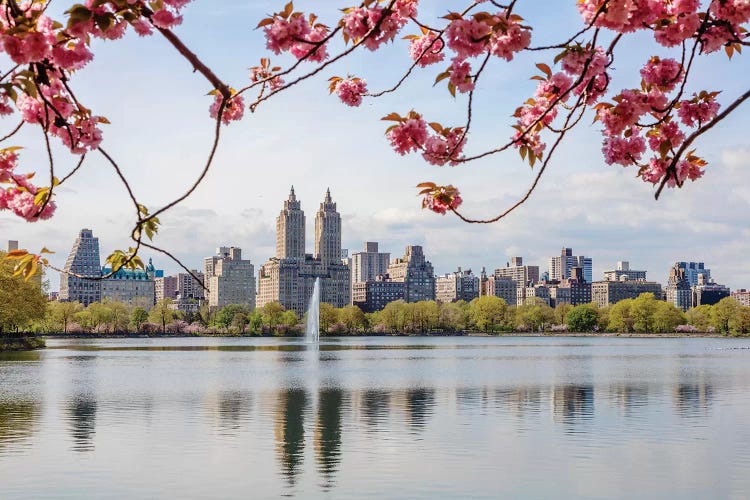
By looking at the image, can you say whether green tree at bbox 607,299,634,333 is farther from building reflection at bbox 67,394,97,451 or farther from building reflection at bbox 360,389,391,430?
building reflection at bbox 67,394,97,451

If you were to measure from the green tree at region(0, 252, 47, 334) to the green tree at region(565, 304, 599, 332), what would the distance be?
126 meters

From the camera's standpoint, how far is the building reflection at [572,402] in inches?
1412

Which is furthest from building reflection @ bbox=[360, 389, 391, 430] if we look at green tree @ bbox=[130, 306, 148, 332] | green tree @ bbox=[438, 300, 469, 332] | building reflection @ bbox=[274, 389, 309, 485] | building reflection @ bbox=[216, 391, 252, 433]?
green tree @ bbox=[438, 300, 469, 332]

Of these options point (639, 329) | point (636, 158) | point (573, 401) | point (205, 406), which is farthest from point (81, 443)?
point (639, 329)

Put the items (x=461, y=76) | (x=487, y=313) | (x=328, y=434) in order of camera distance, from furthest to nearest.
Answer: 1. (x=487, y=313)
2. (x=328, y=434)
3. (x=461, y=76)

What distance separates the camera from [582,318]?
189750 millimetres

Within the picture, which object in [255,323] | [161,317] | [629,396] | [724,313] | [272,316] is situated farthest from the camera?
[272,316]

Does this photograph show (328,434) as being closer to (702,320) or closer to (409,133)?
(409,133)

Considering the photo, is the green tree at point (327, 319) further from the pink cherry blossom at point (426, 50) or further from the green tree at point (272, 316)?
the pink cherry blossom at point (426, 50)

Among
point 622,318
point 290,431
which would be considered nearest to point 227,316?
point 622,318

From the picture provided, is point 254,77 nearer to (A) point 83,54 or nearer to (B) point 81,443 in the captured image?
(A) point 83,54

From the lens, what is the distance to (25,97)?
7.31 meters

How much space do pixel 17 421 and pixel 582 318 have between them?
6497 inches

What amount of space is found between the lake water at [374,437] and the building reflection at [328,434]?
9 centimetres
